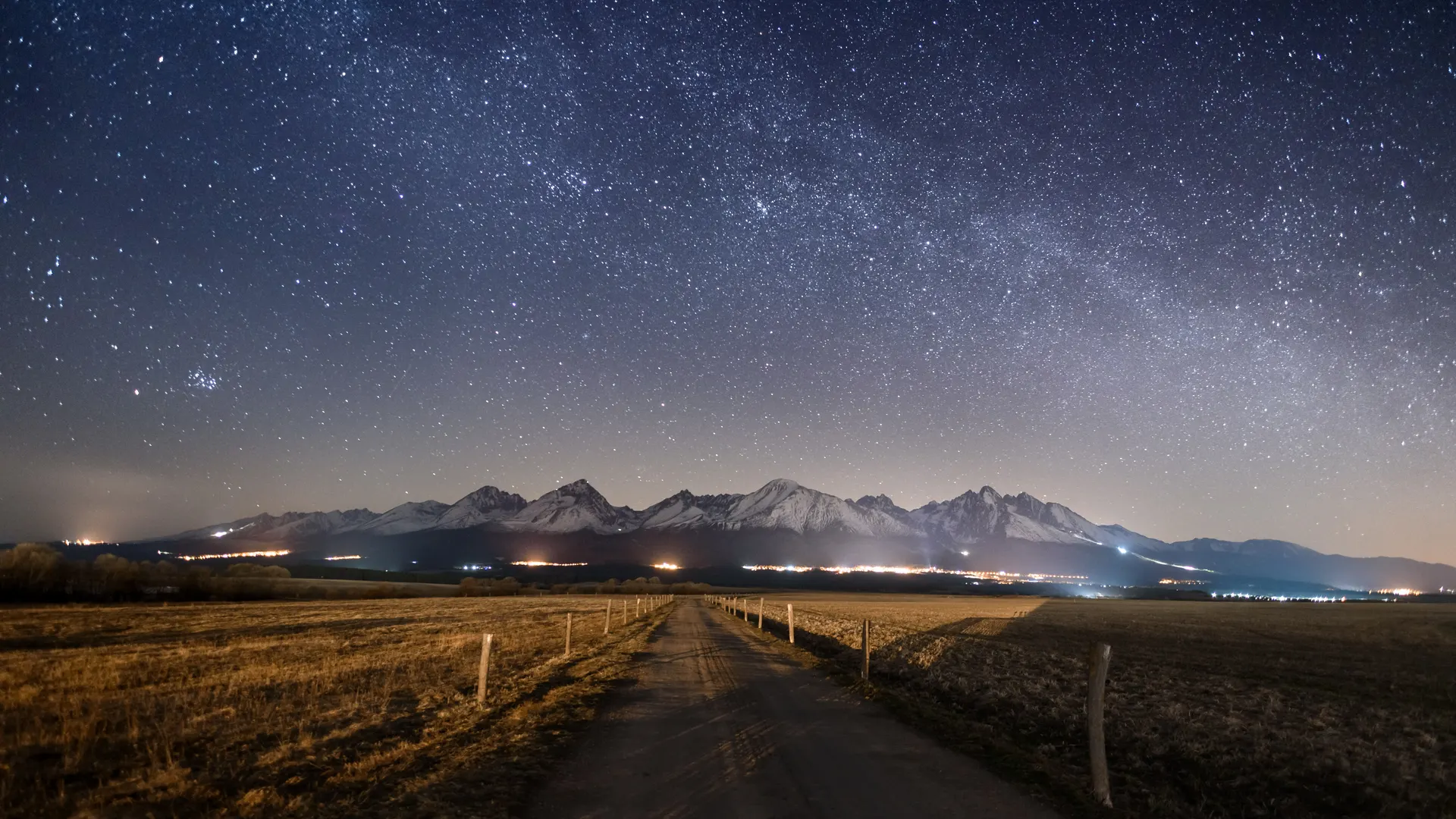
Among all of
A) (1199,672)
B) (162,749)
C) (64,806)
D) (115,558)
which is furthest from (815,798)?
(115,558)

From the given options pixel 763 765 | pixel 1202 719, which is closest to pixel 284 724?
pixel 763 765

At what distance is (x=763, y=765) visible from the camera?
9.66 metres

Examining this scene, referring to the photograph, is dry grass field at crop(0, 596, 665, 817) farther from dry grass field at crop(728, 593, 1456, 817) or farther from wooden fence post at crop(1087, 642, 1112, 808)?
dry grass field at crop(728, 593, 1456, 817)

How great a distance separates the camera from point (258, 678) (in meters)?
18.2

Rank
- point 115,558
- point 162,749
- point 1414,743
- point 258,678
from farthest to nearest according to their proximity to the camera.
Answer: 1. point 115,558
2. point 258,678
3. point 1414,743
4. point 162,749

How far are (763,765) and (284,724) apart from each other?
9.19 m

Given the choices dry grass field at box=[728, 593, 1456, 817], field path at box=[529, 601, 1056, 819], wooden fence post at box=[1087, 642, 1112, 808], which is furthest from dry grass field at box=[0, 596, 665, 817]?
dry grass field at box=[728, 593, 1456, 817]

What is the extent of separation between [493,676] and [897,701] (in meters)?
10.7

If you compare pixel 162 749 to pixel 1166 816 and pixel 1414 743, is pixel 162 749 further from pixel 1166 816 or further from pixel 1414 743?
pixel 1414 743

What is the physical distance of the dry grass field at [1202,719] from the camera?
374 inches

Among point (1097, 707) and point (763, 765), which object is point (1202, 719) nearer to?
point (1097, 707)

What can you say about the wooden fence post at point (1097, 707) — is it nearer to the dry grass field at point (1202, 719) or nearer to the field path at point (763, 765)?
the dry grass field at point (1202, 719)

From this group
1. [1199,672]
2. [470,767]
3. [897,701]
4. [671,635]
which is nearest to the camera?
[470,767]

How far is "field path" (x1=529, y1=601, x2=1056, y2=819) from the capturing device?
7906 mm
